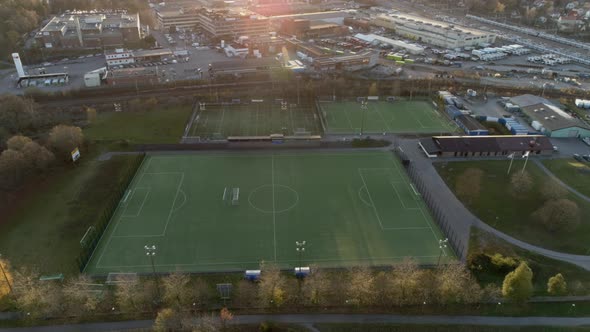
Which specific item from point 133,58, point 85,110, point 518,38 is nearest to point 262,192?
point 85,110

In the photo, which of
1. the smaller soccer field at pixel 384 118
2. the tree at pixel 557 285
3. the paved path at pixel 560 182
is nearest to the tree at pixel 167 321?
the tree at pixel 557 285

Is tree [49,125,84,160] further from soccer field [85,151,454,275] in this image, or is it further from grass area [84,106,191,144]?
soccer field [85,151,454,275]

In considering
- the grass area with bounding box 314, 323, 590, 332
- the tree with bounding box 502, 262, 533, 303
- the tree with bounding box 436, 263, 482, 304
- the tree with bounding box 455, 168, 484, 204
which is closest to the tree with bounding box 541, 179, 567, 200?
the tree with bounding box 455, 168, 484, 204

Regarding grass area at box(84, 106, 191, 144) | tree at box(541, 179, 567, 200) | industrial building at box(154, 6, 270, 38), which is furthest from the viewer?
industrial building at box(154, 6, 270, 38)

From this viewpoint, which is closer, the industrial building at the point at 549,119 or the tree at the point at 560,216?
the tree at the point at 560,216

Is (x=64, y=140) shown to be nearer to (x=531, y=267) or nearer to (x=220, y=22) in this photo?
(x=531, y=267)

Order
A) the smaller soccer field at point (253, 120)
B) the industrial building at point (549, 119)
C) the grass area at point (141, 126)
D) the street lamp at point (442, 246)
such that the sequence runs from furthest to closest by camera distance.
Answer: the smaller soccer field at point (253, 120) → the industrial building at point (549, 119) → the grass area at point (141, 126) → the street lamp at point (442, 246)

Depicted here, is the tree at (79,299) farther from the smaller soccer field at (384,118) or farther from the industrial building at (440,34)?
the industrial building at (440,34)
